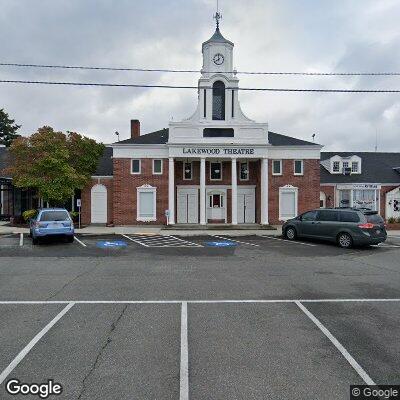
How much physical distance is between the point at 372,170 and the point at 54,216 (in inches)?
1113

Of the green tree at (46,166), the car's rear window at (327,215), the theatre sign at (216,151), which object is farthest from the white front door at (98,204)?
the car's rear window at (327,215)

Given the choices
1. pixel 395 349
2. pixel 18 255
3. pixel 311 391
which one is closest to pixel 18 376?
pixel 311 391

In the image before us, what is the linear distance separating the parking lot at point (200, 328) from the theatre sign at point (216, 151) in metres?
16.7

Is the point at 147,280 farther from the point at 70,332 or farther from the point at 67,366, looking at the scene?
the point at 67,366

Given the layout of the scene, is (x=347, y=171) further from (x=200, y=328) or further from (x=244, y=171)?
(x=200, y=328)

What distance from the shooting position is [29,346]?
5438mm

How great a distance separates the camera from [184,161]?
30641mm

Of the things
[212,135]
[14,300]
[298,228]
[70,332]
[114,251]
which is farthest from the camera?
[212,135]

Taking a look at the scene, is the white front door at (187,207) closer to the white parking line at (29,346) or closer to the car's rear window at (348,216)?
the car's rear window at (348,216)

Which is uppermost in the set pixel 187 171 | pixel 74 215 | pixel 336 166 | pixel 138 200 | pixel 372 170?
pixel 336 166

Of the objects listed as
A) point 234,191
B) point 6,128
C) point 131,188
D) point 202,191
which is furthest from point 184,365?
point 6,128

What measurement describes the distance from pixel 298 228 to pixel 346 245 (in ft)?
10.1

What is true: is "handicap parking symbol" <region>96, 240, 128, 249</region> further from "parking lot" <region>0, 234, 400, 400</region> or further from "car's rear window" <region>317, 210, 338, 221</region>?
"car's rear window" <region>317, 210, 338, 221</region>

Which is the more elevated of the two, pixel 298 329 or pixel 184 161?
pixel 184 161
